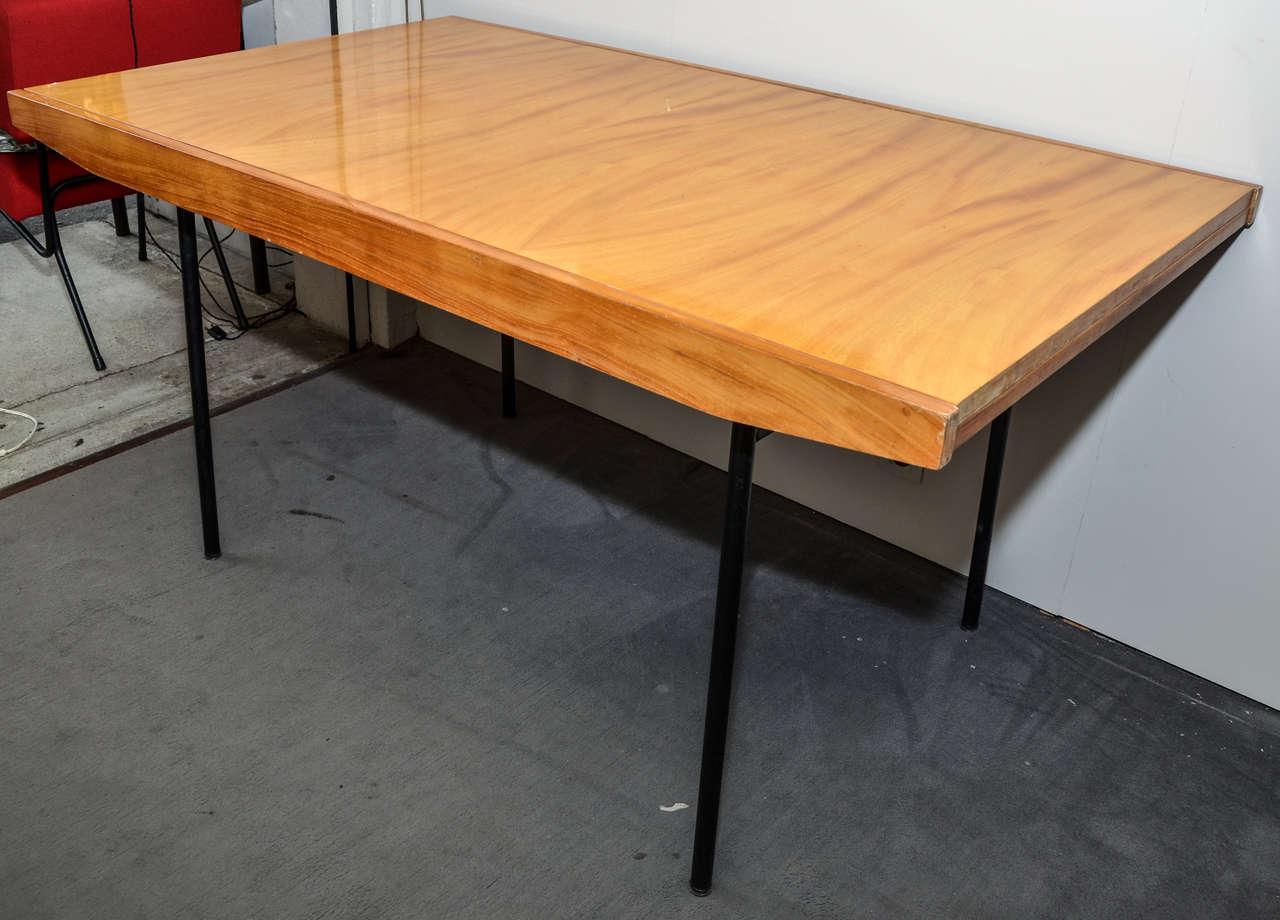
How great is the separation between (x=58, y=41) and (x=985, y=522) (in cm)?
187

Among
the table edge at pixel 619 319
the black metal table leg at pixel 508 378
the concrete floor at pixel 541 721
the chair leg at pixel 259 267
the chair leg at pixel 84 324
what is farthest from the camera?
the chair leg at pixel 259 267

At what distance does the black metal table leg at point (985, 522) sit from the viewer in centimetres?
168

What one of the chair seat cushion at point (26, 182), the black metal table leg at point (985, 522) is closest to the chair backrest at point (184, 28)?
the chair seat cushion at point (26, 182)

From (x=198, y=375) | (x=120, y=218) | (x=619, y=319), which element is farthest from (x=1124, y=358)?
(x=120, y=218)

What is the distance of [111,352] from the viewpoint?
253cm

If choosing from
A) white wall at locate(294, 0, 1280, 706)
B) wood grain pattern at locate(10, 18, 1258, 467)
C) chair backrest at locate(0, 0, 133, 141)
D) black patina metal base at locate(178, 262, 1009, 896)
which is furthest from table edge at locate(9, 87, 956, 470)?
white wall at locate(294, 0, 1280, 706)

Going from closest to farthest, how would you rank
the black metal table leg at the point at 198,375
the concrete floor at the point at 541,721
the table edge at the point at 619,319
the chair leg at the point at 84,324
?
1. the table edge at the point at 619,319
2. the concrete floor at the point at 541,721
3. the black metal table leg at the point at 198,375
4. the chair leg at the point at 84,324

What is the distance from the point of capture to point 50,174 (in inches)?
90.9

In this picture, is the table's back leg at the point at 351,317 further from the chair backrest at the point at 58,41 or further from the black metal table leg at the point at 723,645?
the black metal table leg at the point at 723,645

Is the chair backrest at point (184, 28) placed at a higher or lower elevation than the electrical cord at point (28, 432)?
higher

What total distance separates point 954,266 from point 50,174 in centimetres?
188

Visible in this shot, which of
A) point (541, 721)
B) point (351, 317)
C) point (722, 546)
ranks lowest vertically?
point (541, 721)

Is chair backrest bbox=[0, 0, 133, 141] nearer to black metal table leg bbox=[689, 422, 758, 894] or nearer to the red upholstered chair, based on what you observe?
the red upholstered chair

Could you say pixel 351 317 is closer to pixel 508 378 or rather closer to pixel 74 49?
pixel 508 378
